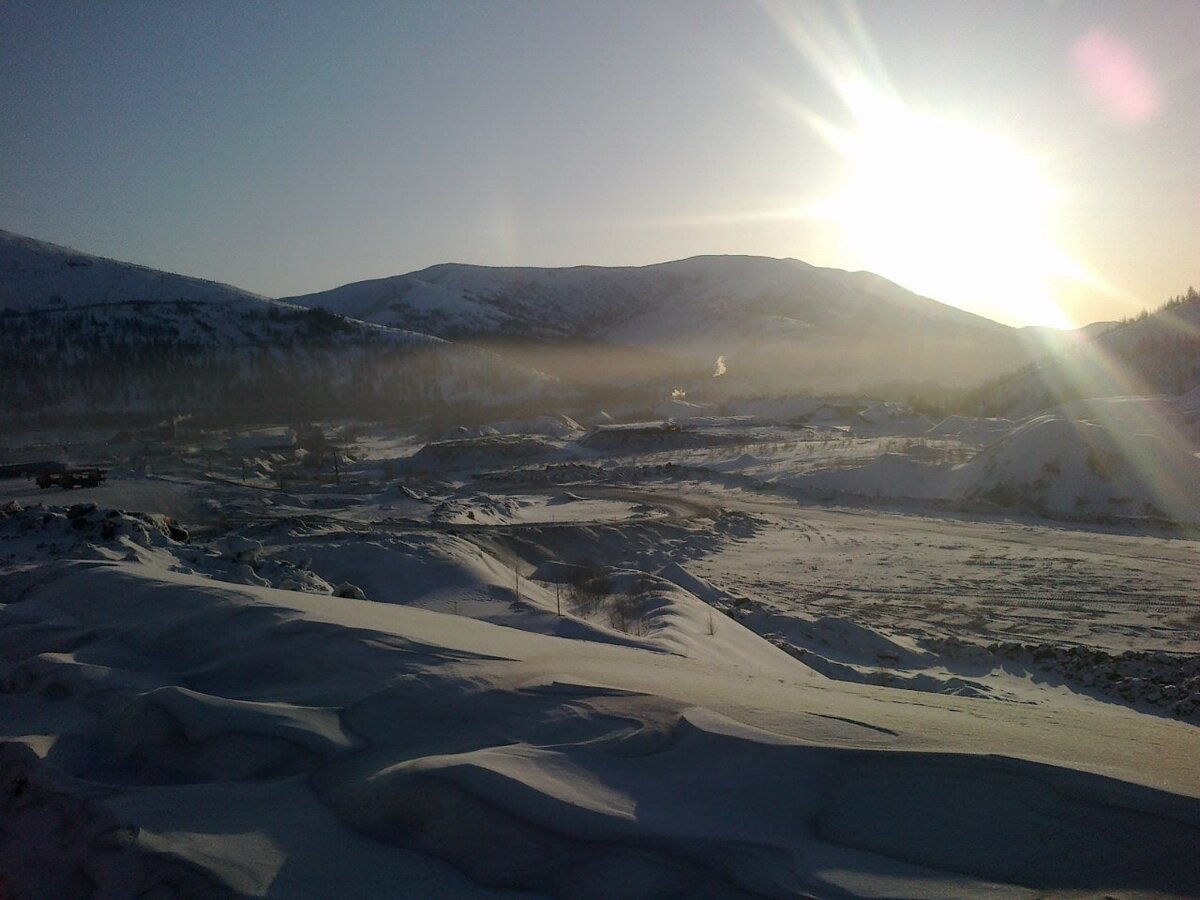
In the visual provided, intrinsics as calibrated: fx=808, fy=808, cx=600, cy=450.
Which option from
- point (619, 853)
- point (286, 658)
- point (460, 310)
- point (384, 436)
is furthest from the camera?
point (460, 310)

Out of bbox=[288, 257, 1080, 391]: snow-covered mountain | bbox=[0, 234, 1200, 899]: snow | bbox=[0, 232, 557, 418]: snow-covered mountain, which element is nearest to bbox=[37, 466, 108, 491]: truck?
bbox=[0, 234, 1200, 899]: snow

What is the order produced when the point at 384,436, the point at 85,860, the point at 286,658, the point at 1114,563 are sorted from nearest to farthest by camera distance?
the point at 85,860 < the point at 286,658 < the point at 1114,563 < the point at 384,436

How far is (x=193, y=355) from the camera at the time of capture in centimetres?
8862

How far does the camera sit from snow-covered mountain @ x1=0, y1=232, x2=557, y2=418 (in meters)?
76.9

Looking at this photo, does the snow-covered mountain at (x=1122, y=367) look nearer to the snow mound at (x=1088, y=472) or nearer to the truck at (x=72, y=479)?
the snow mound at (x=1088, y=472)

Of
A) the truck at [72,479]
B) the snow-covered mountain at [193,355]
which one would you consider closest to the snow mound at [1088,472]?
the truck at [72,479]

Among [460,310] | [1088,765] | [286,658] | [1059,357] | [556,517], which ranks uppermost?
[460,310]

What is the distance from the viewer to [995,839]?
117 inches

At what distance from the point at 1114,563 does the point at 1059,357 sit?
42884 millimetres

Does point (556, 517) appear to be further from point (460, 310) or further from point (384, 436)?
point (460, 310)

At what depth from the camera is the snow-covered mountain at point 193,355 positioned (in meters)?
76.9

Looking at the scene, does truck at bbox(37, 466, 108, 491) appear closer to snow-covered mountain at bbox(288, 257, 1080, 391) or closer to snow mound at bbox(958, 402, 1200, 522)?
snow mound at bbox(958, 402, 1200, 522)

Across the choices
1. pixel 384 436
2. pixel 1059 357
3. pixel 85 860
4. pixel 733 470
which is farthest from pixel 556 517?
pixel 1059 357

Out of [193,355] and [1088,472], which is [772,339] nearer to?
[193,355]
